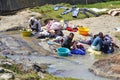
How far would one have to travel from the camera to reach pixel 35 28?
76.9 ft

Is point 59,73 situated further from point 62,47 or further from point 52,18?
point 52,18

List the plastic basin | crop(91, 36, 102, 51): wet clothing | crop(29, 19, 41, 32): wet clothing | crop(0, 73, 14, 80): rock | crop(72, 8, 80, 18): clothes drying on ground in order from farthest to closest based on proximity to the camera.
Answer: crop(72, 8, 80, 18): clothes drying on ground, crop(29, 19, 41, 32): wet clothing, crop(91, 36, 102, 51): wet clothing, the plastic basin, crop(0, 73, 14, 80): rock

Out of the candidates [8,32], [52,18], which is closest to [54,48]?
[8,32]

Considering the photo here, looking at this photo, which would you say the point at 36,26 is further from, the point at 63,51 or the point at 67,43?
the point at 63,51

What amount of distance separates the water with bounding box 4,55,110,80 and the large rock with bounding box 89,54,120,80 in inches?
8.9

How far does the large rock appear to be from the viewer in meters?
13.6

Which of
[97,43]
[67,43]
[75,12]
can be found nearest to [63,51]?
[67,43]

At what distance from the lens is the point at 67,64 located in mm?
16484

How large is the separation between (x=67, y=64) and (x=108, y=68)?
274 centimetres

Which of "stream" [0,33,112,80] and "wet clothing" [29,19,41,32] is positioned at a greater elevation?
"stream" [0,33,112,80]

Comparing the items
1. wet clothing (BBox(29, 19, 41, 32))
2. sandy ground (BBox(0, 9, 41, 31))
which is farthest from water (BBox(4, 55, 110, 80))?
sandy ground (BBox(0, 9, 41, 31))

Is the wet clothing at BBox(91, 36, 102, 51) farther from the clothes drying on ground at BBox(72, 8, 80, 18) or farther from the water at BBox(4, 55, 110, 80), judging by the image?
the clothes drying on ground at BBox(72, 8, 80, 18)

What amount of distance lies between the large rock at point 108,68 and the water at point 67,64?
0.74ft

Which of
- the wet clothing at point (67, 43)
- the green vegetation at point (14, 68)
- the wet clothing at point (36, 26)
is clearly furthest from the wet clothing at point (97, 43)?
the green vegetation at point (14, 68)
